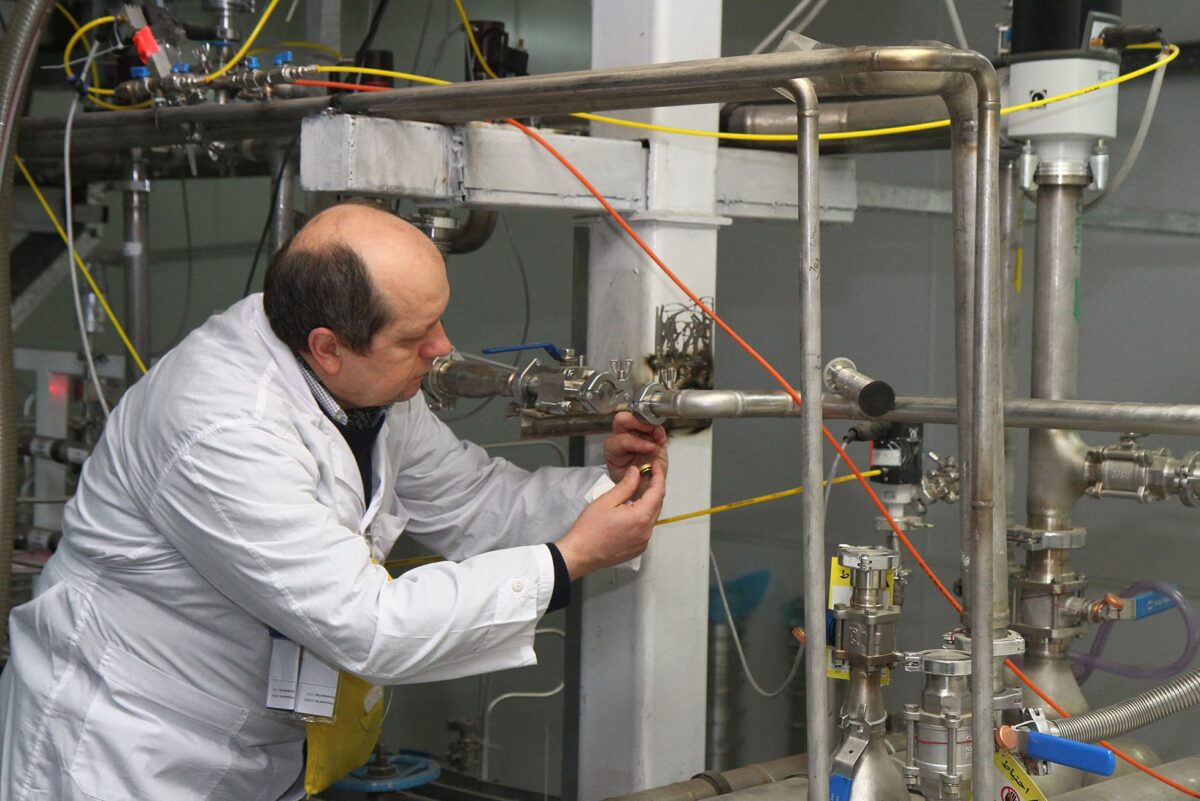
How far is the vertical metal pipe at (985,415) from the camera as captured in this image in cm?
111

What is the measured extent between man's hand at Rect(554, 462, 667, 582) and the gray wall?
1255 millimetres

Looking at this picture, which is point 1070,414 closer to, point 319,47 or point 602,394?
point 602,394

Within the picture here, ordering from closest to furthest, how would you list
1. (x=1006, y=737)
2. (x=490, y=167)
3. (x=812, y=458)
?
(x=812, y=458) < (x=1006, y=737) < (x=490, y=167)

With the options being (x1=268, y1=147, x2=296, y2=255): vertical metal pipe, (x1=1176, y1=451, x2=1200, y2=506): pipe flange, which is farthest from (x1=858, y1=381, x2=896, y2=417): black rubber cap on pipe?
(x1=268, y1=147, x2=296, y2=255): vertical metal pipe

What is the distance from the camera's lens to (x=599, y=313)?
1861 millimetres

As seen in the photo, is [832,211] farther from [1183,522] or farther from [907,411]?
[1183,522]

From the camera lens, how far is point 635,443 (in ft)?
5.57

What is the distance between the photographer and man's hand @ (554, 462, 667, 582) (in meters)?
1.50

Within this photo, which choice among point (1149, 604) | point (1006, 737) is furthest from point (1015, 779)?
point (1149, 604)

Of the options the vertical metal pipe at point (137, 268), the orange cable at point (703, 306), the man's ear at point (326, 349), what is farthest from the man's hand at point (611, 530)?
the vertical metal pipe at point (137, 268)

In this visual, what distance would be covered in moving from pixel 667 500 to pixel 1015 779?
2.36ft

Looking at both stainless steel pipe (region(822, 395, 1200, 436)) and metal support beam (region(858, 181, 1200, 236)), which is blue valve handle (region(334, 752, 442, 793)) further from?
metal support beam (region(858, 181, 1200, 236))

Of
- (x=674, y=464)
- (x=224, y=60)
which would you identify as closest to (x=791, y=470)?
(x=674, y=464)

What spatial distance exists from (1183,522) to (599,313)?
1.21 metres
